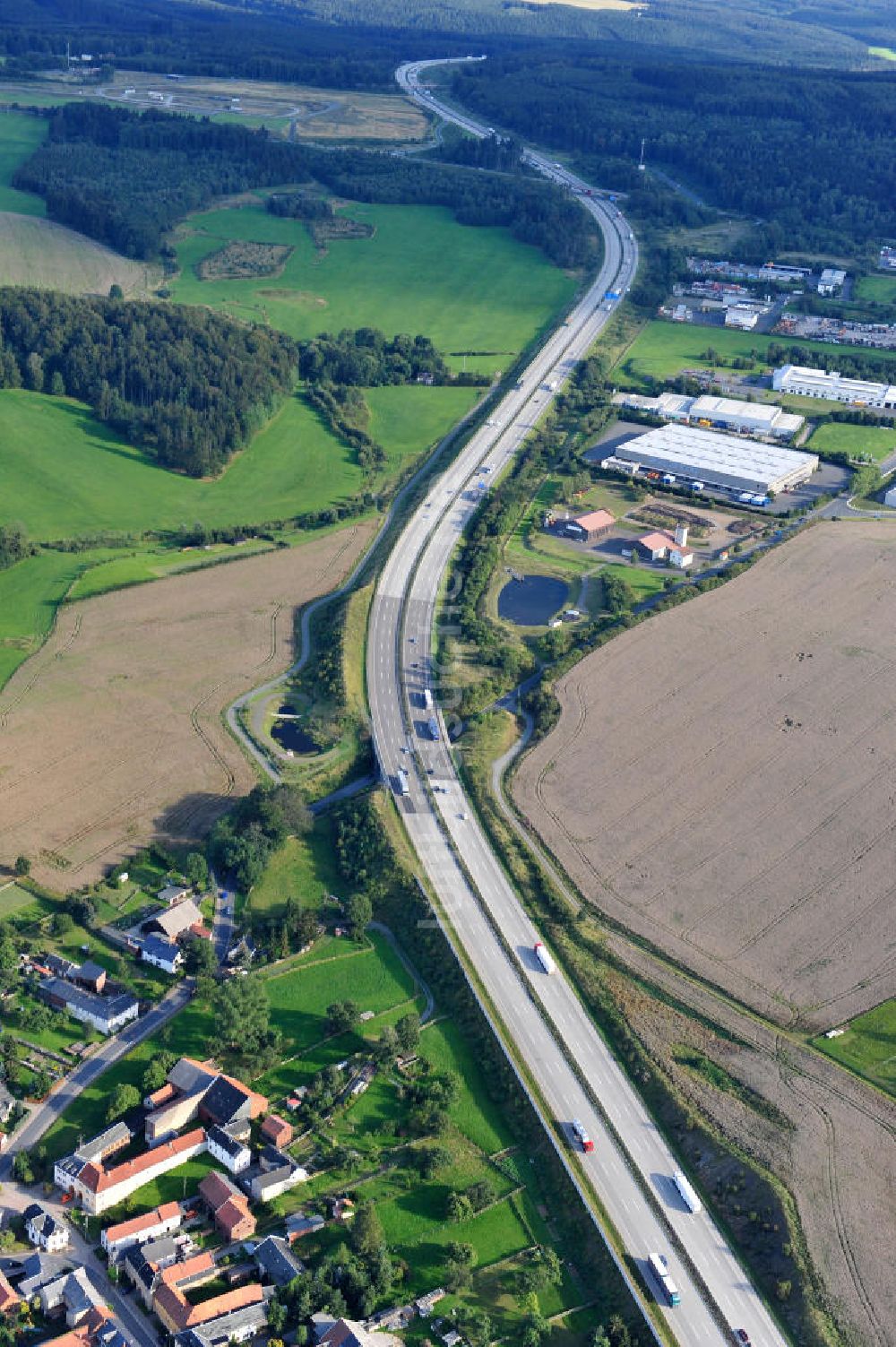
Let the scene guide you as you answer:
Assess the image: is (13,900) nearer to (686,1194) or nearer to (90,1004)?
(90,1004)

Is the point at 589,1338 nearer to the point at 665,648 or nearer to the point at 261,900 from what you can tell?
the point at 261,900

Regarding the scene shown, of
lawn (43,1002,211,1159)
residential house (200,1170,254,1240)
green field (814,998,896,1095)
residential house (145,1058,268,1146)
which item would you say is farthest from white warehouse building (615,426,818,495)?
residential house (200,1170,254,1240)

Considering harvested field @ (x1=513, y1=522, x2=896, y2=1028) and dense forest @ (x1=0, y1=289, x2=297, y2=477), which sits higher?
dense forest @ (x1=0, y1=289, x2=297, y2=477)

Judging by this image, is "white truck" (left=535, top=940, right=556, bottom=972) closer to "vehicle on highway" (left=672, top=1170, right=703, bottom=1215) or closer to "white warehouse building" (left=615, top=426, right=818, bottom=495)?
"vehicle on highway" (left=672, top=1170, right=703, bottom=1215)

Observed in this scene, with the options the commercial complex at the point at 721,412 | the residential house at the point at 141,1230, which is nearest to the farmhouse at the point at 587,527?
the commercial complex at the point at 721,412

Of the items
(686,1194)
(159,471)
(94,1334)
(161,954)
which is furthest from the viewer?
(159,471)

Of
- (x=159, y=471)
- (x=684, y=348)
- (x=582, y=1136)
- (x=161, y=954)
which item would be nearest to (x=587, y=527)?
(x=159, y=471)
